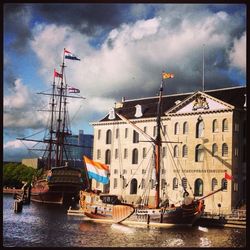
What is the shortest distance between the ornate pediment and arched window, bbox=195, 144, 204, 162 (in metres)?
2.55

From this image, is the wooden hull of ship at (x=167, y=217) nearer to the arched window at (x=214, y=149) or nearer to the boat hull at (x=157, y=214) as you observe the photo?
the boat hull at (x=157, y=214)

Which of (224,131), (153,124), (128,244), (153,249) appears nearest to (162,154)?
(153,124)

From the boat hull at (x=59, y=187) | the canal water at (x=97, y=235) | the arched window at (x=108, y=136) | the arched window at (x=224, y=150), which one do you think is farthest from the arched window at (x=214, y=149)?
the boat hull at (x=59, y=187)

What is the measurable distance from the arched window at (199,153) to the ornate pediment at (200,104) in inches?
101

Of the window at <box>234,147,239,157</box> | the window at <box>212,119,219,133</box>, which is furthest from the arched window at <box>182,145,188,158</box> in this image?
the window at <box>234,147,239,157</box>

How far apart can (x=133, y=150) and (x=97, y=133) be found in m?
3.30

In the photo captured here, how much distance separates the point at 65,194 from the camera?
45.3 m

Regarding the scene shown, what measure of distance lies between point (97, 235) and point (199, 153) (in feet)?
51.3

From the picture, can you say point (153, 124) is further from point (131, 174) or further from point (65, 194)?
point (65, 194)

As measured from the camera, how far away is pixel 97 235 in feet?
91.5

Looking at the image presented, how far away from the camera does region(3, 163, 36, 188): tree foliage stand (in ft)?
121

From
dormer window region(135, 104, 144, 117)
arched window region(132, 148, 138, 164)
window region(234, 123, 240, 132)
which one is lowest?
arched window region(132, 148, 138, 164)

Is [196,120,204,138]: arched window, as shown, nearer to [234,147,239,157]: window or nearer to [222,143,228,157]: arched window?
[222,143,228,157]: arched window

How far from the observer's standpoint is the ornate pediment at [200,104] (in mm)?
40062
